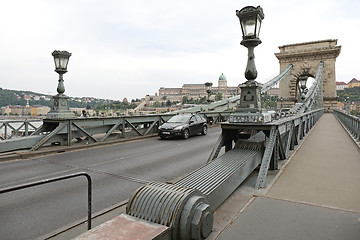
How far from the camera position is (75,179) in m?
6.14

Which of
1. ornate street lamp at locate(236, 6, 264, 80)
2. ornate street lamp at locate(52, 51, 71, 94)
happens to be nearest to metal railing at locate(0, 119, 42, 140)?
ornate street lamp at locate(52, 51, 71, 94)

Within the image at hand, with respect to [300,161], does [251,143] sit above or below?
above

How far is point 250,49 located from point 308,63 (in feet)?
179

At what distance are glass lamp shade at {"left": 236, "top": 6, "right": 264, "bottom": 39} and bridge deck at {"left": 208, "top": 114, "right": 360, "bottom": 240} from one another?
3.34 meters

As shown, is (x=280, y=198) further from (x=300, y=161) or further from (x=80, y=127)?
(x=80, y=127)

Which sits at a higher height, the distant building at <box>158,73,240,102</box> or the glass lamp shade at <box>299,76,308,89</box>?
the distant building at <box>158,73,240,102</box>

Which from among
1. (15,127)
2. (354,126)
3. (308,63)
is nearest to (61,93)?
(15,127)

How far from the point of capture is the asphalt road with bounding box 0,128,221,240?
3875mm

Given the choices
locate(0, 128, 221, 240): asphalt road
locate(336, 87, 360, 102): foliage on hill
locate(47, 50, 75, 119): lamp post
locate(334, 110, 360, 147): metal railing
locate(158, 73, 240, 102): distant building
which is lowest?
locate(0, 128, 221, 240): asphalt road

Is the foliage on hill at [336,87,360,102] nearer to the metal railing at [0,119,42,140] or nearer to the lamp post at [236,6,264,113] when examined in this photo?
the lamp post at [236,6,264,113]

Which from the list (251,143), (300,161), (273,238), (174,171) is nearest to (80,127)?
(174,171)

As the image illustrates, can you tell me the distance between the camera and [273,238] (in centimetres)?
296

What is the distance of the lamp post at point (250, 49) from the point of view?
17.9 feet

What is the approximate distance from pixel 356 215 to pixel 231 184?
1828 mm
